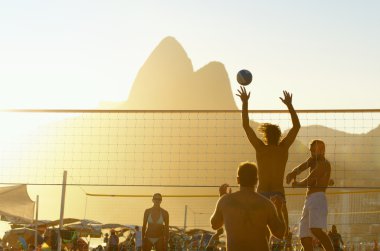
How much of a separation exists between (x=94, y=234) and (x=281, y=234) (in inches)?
1330

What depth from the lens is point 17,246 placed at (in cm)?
3005

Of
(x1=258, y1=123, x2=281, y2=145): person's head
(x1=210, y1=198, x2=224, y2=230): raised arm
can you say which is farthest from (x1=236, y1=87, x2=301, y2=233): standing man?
(x1=210, y1=198, x2=224, y2=230): raised arm

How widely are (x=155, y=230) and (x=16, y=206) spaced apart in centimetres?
2431

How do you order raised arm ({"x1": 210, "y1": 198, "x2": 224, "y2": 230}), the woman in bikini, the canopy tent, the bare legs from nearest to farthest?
1. raised arm ({"x1": 210, "y1": 198, "x2": 224, "y2": 230})
2. the bare legs
3. the woman in bikini
4. the canopy tent

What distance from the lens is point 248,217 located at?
24.4 feet

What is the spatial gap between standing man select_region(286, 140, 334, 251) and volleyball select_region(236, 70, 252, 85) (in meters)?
2.07

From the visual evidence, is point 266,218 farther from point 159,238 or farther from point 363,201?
point 363,201

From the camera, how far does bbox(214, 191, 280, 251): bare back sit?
24.4 ft

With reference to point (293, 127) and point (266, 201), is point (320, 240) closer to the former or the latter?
point (293, 127)

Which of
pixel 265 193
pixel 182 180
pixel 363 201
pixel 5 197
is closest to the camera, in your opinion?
pixel 265 193

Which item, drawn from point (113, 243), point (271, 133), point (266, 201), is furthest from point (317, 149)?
point (113, 243)

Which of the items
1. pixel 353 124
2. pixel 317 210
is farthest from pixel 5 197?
pixel 317 210

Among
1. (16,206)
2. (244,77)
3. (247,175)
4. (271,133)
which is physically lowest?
(16,206)

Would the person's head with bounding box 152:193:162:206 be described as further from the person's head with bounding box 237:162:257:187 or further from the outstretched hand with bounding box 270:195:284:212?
the person's head with bounding box 237:162:257:187
